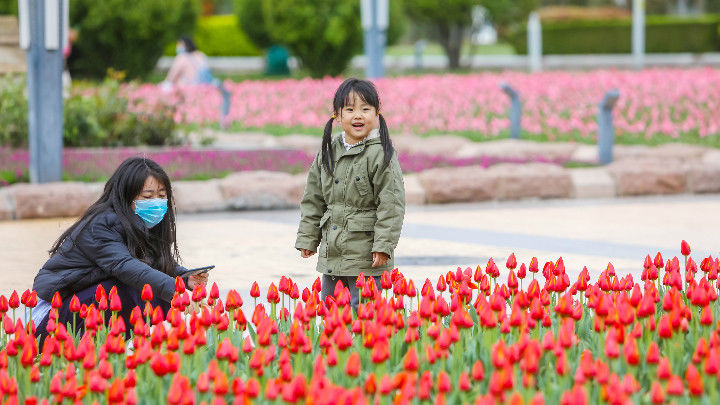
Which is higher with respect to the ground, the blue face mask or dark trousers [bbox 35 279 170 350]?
the blue face mask

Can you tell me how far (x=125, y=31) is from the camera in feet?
88.0

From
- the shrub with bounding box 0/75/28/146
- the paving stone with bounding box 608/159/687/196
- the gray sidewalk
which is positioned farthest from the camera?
the gray sidewalk

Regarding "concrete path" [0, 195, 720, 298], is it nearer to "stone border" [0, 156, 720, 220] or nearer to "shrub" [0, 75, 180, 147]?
"stone border" [0, 156, 720, 220]

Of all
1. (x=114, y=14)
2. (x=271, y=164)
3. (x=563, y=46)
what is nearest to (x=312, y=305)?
(x=271, y=164)

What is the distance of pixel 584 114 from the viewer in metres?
16.3

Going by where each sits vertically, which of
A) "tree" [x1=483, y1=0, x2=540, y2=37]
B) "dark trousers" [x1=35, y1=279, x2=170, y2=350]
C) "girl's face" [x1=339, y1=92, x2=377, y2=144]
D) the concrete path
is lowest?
the concrete path

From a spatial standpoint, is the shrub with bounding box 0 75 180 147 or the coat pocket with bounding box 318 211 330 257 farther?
the shrub with bounding box 0 75 180 147

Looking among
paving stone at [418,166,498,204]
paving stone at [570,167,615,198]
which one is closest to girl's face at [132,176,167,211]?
paving stone at [418,166,498,204]

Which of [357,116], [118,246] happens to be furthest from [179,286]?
[357,116]

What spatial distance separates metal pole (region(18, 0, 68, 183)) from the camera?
10.2 metres

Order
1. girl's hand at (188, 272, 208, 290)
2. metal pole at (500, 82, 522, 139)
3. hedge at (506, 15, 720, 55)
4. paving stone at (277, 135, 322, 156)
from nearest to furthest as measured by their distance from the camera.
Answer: girl's hand at (188, 272, 208, 290)
paving stone at (277, 135, 322, 156)
metal pole at (500, 82, 522, 139)
hedge at (506, 15, 720, 55)

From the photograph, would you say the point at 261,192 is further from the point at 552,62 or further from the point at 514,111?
the point at 552,62

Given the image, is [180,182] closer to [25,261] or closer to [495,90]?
[25,261]

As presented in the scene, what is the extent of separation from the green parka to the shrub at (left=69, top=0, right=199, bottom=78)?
21.9 metres
